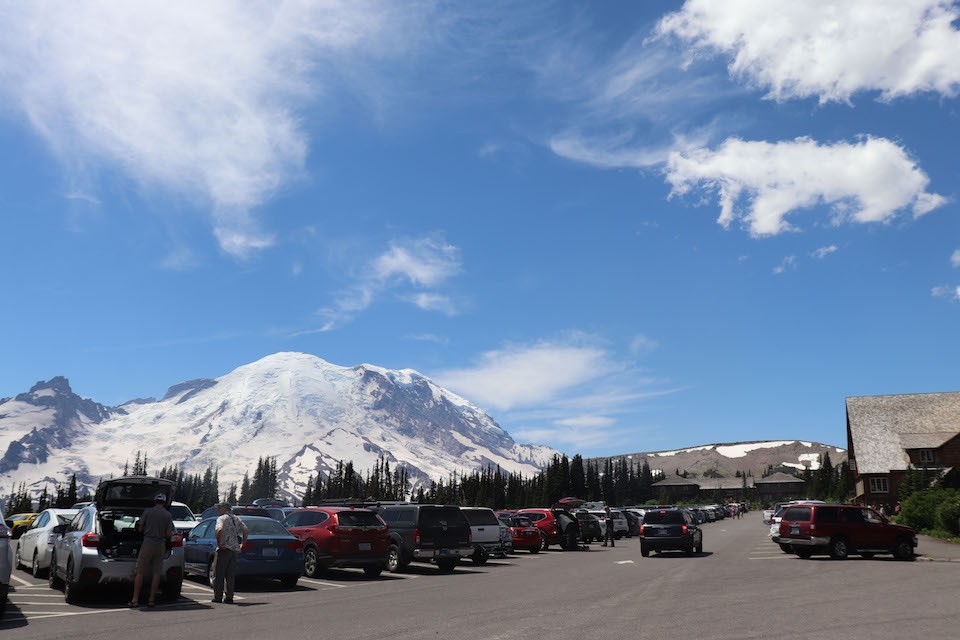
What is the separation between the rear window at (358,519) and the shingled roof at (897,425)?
64689 mm

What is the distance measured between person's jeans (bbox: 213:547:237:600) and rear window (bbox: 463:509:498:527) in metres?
11.6

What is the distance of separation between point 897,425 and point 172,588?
78770mm

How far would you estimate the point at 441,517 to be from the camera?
845 inches

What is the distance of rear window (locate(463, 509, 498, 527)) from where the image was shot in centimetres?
2514

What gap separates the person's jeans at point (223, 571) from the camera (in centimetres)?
1436

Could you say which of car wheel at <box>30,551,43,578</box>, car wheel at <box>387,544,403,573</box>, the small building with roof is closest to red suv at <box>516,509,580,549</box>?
car wheel at <box>387,544,403,573</box>

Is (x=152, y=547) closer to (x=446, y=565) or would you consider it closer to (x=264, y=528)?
(x=264, y=528)

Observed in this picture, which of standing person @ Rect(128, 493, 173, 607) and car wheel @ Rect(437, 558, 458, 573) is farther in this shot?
car wheel @ Rect(437, 558, 458, 573)

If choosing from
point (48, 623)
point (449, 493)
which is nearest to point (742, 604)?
point (48, 623)

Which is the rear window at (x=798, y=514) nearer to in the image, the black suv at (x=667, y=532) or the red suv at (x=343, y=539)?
the black suv at (x=667, y=532)

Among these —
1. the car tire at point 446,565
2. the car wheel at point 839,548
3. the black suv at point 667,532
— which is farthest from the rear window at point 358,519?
the car wheel at point 839,548

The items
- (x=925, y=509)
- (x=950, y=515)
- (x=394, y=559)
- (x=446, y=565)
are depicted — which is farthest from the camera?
(x=925, y=509)

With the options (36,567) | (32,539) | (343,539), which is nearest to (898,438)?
(343,539)

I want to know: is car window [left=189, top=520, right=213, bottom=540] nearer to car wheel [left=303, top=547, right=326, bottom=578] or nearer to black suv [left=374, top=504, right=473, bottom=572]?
car wheel [left=303, top=547, right=326, bottom=578]
